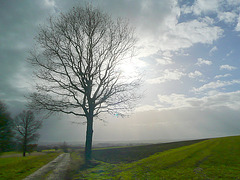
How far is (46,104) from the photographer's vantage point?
1806 cm

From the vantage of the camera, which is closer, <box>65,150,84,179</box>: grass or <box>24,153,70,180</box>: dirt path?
<box>24,153,70,180</box>: dirt path

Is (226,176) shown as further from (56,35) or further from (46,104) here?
(56,35)

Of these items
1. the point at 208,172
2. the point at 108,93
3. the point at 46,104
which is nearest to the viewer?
the point at 208,172

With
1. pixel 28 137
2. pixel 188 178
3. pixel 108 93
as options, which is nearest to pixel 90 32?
pixel 108 93

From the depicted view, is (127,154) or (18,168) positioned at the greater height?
(18,168)

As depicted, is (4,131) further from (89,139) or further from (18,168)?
(89,139)

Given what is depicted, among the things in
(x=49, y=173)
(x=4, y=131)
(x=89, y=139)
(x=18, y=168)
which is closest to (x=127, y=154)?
(x=89, y=139)

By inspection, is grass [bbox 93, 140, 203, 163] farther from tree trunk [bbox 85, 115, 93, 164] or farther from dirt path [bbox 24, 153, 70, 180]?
dirt path [bbox 24, 153, 70, 180]

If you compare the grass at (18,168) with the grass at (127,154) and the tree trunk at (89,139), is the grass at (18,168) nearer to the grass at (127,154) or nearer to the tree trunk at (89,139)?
the tree trunk at (89,139)

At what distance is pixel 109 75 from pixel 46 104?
9.29 m

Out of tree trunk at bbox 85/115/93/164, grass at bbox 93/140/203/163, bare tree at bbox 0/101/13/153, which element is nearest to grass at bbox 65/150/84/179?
tree trunk at bbox 85/115/93/164

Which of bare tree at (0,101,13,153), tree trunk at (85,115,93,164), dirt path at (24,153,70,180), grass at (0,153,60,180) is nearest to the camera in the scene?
dirt path at (24,153,70,180)

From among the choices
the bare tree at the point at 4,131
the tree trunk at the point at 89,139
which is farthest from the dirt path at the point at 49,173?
the bare tree at the point at 4,131

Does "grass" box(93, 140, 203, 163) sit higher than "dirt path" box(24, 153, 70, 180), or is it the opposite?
"dirt path" box(24, 153, 70, 180)
